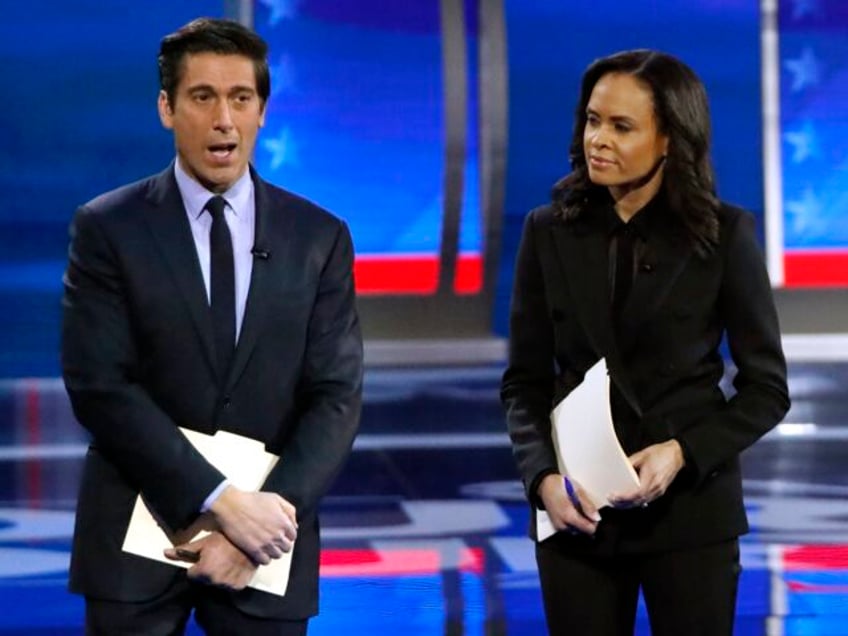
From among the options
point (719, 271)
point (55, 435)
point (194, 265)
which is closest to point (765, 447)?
point (55, 435)

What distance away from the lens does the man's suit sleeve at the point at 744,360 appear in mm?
2264

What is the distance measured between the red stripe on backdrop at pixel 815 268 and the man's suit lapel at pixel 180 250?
26.8ft

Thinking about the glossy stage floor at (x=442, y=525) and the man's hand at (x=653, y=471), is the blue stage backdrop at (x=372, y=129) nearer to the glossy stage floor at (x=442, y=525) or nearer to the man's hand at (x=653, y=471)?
the glossy stage floor at (x=442, y=525)

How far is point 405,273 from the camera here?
9984mm

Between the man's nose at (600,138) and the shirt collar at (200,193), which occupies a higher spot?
the man's nose at (600,138)

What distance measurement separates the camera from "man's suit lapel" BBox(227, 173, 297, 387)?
2049 mm

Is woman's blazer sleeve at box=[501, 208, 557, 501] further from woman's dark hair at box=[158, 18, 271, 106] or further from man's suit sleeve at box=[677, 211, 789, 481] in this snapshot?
woman's dark hair at box=[158, 18, 271, 106]

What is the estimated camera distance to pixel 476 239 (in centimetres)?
996

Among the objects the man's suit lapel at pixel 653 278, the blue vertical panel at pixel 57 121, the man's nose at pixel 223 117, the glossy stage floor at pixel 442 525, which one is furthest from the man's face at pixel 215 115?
the blue vertical panel at pixel 57 121

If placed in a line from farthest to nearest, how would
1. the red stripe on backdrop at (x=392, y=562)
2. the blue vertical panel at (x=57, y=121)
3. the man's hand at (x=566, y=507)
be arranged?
the blue vertical panel at (x=57, y=121) < the red stripe on backdrop at (x=392, y=562) < the man's hand at (x=566, y=507)

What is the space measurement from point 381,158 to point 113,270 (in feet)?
26.2

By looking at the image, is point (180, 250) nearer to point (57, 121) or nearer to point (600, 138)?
point (600, 138)

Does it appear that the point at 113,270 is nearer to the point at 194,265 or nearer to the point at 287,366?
the point at 194,265

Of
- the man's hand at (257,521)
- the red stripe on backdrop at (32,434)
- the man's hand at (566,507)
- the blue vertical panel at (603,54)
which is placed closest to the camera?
the man's hand at (257,521)
